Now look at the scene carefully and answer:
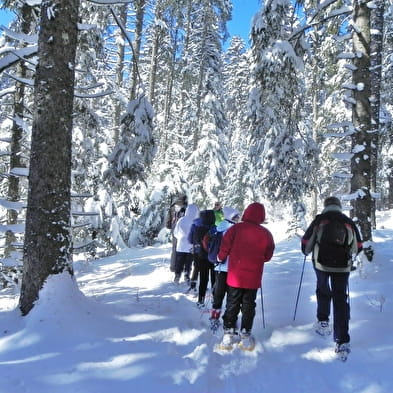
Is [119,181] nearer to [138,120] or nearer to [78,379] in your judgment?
[138,120]

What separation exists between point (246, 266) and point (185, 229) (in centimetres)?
360

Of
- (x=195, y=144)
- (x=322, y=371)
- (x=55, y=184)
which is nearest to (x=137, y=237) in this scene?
(x=195, y=144)

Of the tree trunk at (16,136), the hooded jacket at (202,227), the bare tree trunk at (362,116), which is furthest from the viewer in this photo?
the tree trunk at (16,136)

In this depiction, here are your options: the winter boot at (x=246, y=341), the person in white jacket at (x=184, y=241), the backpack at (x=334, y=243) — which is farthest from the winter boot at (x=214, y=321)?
the person in white jacket at (x=184, y=241)

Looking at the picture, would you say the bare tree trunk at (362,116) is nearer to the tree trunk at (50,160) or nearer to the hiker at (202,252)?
the hiker at (202,252)

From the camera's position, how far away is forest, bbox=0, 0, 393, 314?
5234mm

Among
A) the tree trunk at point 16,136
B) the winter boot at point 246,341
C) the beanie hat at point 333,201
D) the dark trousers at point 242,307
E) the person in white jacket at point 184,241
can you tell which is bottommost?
the winter boot at point 246,341

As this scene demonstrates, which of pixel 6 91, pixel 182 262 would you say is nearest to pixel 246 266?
pixel 182 262

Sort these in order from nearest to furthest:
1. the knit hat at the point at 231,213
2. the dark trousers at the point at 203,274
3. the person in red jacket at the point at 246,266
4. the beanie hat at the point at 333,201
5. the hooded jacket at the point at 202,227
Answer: the person in red jacket at the point at 246,266 < the beanie hat at the point at 333,201 < the knit hat at the point at 231,213 < the dark trousers at the point at 203,274 < the hooded jacket at the point at 202,227

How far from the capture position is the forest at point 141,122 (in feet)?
17.2

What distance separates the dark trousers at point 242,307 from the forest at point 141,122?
2327 millimetres

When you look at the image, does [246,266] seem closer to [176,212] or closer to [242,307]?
[242,307]

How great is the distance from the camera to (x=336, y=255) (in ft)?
17.0

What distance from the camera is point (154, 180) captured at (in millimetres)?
19125
